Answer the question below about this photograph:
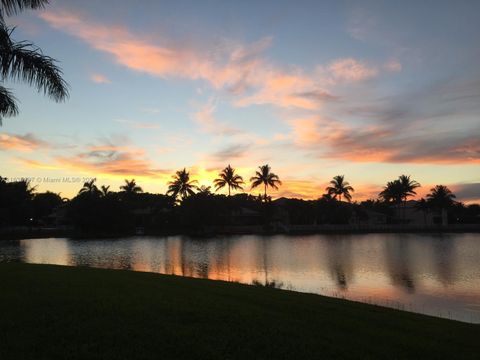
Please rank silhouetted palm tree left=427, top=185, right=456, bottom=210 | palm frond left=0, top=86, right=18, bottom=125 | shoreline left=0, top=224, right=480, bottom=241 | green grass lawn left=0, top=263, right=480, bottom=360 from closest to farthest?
green grass lawn left=0, top=263, right=480, bottom=360, palm frond left=0, top=86, right=18, bottom=125, shoreline left=0, top=224, right=480, bottom=241, silhouetted palm tree left=427, top=185, right=456, bottom=210

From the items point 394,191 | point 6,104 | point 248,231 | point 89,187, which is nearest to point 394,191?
point 394,191

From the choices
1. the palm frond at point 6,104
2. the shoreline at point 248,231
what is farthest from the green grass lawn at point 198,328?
the shoreline at point 248,231

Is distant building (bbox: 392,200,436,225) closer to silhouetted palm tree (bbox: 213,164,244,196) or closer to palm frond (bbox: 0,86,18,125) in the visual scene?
silhouetted palm tree (bbox: 213,164,244,196)

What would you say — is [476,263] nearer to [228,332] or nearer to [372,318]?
[372,318]

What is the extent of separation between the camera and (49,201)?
10419cm

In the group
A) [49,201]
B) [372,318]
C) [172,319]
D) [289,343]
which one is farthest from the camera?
[49,201]

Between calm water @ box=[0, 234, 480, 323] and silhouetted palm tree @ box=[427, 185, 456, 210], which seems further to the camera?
silhouetted palm tree @ box=[427, 185, 456, 210]

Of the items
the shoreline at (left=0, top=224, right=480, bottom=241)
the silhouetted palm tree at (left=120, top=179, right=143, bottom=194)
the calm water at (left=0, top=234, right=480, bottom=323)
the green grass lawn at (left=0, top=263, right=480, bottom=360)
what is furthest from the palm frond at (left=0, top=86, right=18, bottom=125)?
the silhouetted palm tree at (left=120, top=179, right=143, bottom=194)

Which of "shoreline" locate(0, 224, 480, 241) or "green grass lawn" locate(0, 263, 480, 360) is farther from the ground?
"shoreline" locate(0, 224, 480, 241)

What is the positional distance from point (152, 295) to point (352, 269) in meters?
18.6

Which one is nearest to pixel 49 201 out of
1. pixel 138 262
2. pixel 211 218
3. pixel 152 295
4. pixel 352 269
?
pixel 211 218

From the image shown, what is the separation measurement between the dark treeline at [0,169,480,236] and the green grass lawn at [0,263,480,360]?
61.4 metres

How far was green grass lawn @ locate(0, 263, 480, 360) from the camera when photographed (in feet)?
22.9

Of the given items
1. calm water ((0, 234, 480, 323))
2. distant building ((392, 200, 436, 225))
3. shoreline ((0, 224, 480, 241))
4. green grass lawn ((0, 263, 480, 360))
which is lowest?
calm water ((0, 234, 480, 323))
